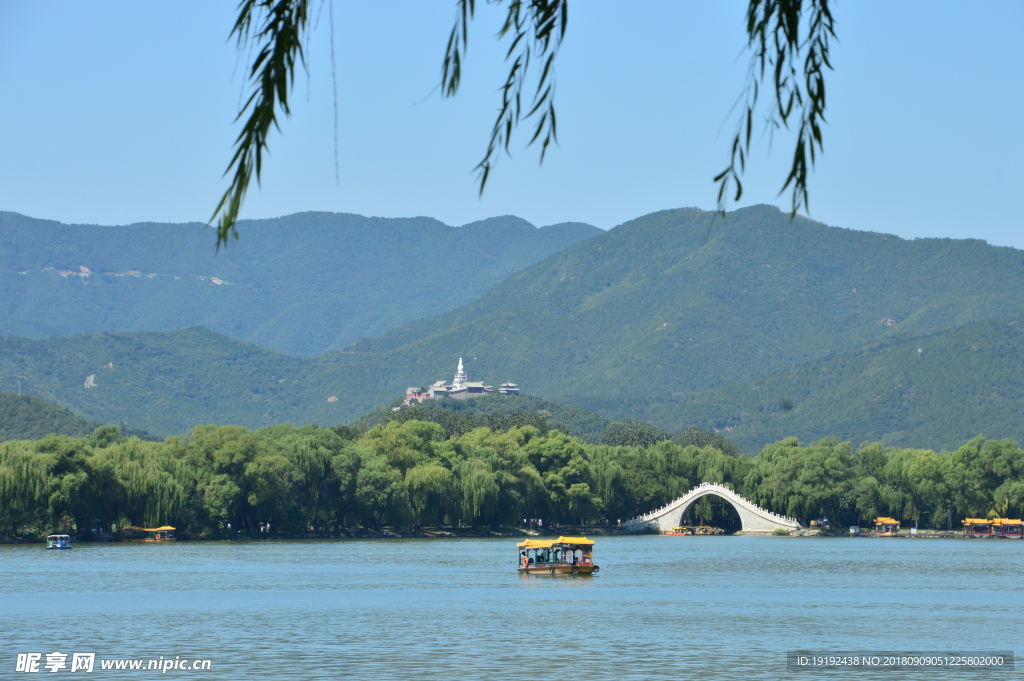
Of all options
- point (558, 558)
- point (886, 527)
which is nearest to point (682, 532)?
point (886, 527)

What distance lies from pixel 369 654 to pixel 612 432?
Result: 5743 inches

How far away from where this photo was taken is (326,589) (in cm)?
6000

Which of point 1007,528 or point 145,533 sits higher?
point 1007,528

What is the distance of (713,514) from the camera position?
141 meters

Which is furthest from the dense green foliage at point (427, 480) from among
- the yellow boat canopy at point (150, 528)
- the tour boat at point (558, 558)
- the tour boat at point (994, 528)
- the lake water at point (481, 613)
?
the tour boat at point (558, 558)

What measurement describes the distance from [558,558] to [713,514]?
6609 cm

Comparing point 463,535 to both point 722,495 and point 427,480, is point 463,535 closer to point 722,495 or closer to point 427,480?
point 427,480

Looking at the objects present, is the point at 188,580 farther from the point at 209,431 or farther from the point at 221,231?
the point at 221,231

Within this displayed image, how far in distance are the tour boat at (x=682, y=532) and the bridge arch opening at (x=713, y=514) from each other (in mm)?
790

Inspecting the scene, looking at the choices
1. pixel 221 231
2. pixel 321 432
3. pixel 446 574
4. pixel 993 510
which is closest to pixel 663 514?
pixel 993 510

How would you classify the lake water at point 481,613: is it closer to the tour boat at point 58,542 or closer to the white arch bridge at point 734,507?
the tour boat at point 58,542

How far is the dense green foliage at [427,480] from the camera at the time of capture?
291 feet

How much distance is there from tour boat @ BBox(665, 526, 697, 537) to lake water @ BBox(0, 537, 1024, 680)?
155 ft

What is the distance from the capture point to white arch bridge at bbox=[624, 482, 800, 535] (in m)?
133
